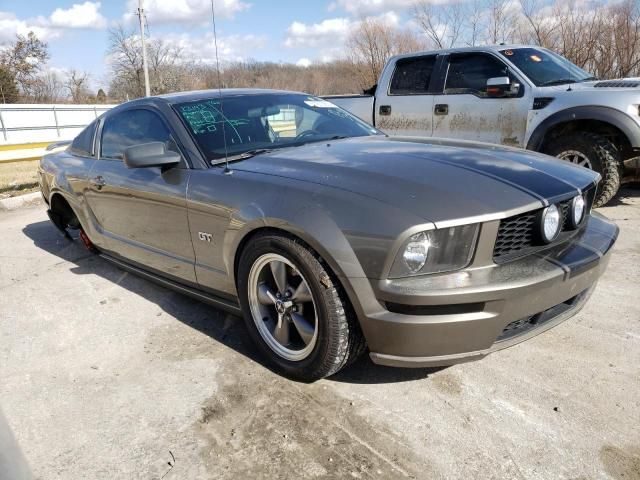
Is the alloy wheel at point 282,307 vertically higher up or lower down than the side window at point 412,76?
Result: lower down

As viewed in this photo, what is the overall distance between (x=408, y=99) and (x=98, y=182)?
14.3 ft

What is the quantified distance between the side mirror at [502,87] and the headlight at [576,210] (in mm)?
3642

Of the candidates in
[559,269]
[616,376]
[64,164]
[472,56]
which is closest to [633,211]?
[472,56]

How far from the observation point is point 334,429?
7.16ft

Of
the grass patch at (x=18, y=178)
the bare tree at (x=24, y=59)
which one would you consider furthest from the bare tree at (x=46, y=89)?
the grass patch at (x=18, y=178)

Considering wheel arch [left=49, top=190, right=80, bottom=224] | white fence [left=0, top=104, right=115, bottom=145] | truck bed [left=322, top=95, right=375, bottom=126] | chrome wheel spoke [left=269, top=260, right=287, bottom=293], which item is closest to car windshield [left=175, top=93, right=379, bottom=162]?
chrome wheel spoke [left=269, top=260, right=287, bottom=293]

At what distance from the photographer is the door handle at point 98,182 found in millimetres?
3741

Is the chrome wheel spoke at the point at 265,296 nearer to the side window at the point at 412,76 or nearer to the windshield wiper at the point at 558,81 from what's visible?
the windshield wiper at the point at 558,81

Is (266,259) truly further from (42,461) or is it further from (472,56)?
(472,56)

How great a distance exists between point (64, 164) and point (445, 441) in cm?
396

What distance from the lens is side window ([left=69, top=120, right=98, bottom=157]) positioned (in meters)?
4.18

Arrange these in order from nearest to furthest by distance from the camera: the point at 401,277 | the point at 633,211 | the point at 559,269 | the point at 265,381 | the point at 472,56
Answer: the point at 401,277 → the point at 559,269 → the point at 265,381 → the point at 633,211 → the point at 472,56

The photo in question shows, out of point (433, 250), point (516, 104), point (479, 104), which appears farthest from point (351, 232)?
point (479, 104)

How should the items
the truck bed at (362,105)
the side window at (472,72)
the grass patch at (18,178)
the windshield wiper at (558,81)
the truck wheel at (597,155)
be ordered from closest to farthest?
the truck wheel at (597,155)
the windshield wiper at (558,81)
the side window at (472,72)
the truck bed at (362,105)
the grass patch at (18,178)
